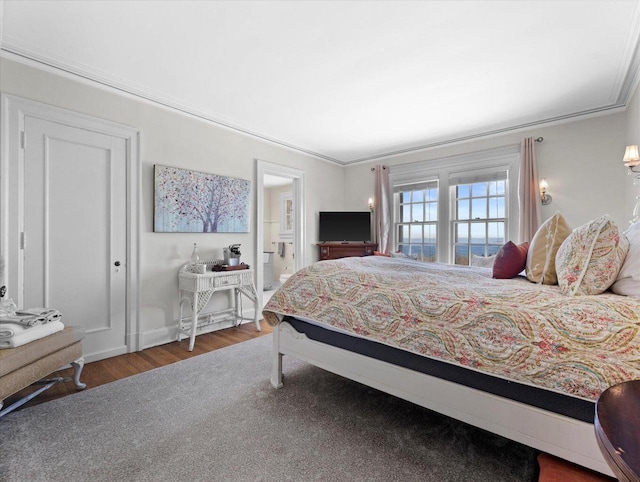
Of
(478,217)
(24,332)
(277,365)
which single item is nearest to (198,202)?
(24,332)

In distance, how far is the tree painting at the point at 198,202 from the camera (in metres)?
3.26

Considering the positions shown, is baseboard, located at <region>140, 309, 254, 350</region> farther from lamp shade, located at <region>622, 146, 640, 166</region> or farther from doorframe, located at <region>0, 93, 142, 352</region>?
lamp shade, located at <region>622, 146, 640, 166</region>

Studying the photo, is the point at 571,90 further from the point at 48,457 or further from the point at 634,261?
the point at 48,457

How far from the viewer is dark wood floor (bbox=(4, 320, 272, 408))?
2.25m

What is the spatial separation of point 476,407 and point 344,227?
13.2 feet

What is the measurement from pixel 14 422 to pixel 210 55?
114 inches

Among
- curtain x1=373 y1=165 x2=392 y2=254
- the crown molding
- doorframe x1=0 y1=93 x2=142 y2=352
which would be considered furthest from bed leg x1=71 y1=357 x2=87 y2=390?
curtain x1=373 y1=165 x2=392 y2=254

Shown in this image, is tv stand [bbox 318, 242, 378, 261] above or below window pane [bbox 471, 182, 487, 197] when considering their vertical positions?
below

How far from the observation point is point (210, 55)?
2471 mm

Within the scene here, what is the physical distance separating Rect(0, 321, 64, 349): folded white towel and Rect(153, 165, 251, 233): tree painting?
1.37 metres

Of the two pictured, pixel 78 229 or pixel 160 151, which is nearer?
pixel 78 229

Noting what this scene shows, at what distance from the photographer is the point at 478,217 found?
4.46 m

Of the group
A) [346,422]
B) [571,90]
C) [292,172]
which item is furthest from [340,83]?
[346,422]

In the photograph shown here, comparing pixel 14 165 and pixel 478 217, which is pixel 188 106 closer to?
pixel 14 165
